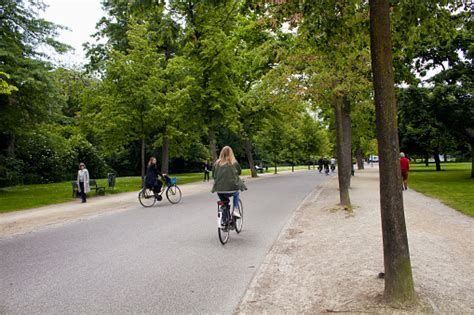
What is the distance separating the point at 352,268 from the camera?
5.37 meters

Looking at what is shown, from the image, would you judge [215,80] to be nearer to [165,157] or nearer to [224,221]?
[165,157]

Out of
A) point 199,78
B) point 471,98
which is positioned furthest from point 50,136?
point 471,98

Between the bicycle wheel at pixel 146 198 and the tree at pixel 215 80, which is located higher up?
the tree at pixel 215 80

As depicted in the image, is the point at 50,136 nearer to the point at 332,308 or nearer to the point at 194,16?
the point at 194,16

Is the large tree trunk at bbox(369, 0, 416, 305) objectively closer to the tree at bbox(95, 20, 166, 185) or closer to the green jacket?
the green jacket

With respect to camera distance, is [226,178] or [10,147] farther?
[10,147]

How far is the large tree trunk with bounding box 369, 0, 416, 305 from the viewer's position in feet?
13.3

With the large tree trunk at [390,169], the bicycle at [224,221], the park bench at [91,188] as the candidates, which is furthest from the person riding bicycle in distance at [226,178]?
the park bench at [91,188]

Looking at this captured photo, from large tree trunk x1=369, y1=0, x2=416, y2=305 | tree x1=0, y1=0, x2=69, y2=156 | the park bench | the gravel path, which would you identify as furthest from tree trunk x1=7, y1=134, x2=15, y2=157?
large tree trunk x1=369, y1=0, x2=416, y2=305

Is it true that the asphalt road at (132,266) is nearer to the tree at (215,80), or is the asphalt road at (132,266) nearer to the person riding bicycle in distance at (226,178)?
the person riding bicycle in distance at (226,178)

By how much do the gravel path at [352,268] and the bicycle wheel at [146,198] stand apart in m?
6.67

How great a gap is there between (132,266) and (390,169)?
4174 millimetres

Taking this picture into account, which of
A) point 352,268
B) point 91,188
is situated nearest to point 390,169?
point 352,268

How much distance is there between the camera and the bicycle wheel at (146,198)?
13961mm
